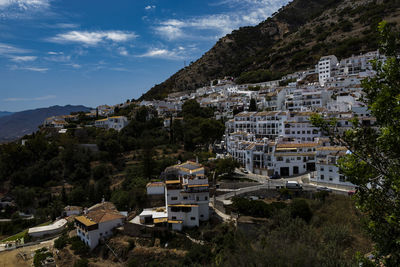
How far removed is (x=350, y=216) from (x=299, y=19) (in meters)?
133

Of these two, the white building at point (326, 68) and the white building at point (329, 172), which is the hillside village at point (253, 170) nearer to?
the white building at point (329, 172)

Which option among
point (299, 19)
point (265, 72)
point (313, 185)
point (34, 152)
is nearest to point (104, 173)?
point (34, 152)

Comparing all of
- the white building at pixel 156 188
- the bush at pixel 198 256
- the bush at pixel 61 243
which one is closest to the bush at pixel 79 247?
the bush at pixel 61 243

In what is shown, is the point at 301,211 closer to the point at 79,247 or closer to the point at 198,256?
the point at 198,256

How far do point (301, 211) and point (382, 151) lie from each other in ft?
55.0

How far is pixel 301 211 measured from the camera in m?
22.4

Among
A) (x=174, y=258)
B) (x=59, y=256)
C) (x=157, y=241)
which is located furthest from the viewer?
(x=59, y=256)

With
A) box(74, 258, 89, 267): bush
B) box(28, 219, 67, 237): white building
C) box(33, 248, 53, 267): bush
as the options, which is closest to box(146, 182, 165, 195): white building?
box(74, 258, 89, 267): bush

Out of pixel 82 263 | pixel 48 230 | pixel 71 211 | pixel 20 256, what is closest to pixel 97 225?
pixel 82 263

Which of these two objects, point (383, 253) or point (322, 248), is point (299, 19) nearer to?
point (322, 248)

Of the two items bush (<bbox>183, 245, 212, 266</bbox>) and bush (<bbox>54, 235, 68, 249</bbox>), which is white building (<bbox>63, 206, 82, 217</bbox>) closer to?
bush (<bbox>54, 235, 68, 249</bbox>)

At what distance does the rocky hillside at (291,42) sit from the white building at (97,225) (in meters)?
61.9

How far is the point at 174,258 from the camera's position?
830 inches

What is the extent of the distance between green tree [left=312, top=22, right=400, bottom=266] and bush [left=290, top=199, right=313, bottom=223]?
15658mm
